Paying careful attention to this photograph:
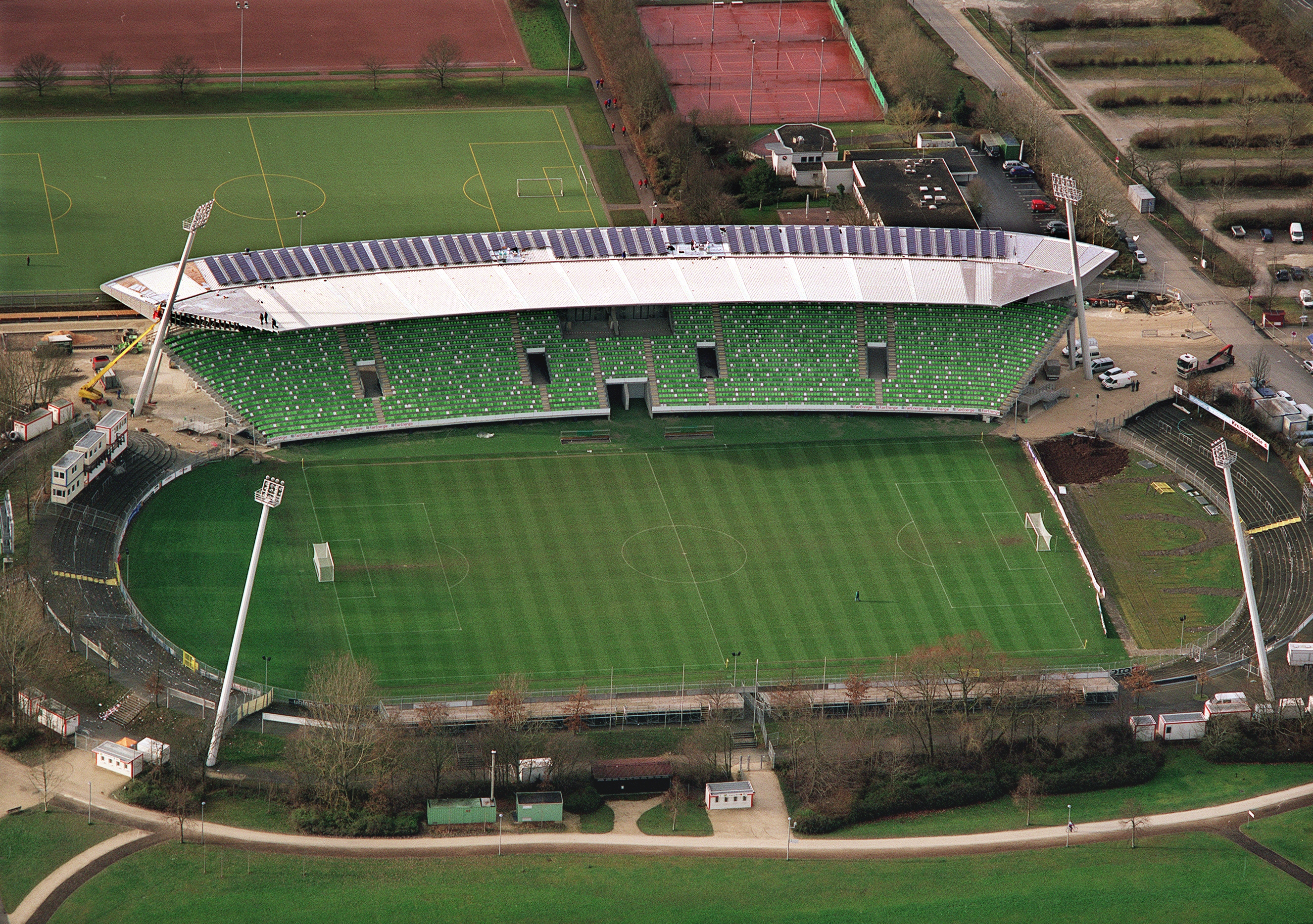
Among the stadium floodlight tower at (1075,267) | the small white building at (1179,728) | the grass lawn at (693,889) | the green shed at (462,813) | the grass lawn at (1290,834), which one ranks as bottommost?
the grass lawn at (693,889)

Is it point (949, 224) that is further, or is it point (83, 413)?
point (949, 224)

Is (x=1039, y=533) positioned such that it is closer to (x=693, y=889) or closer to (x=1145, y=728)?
(x=1145, y=728)

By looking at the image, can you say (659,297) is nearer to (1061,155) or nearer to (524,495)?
(524,495)

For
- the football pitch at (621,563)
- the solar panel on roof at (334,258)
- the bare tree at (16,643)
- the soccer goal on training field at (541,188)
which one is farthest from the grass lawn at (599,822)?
the soccer goal on training field at (541,188)

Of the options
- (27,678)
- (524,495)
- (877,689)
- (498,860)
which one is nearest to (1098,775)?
(877,689)

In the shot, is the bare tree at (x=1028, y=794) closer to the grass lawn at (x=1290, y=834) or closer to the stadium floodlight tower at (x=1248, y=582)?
the grass lawn at (x=1290, y=834)

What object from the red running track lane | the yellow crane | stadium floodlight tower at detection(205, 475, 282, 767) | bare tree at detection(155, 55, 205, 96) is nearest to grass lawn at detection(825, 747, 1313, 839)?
stadium floodlight tower at detection(205, 475, 282, 767)

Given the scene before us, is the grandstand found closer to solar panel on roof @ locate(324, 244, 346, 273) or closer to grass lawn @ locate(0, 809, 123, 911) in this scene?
solar panel on roof @ locate(324, 244, 346, 273)
